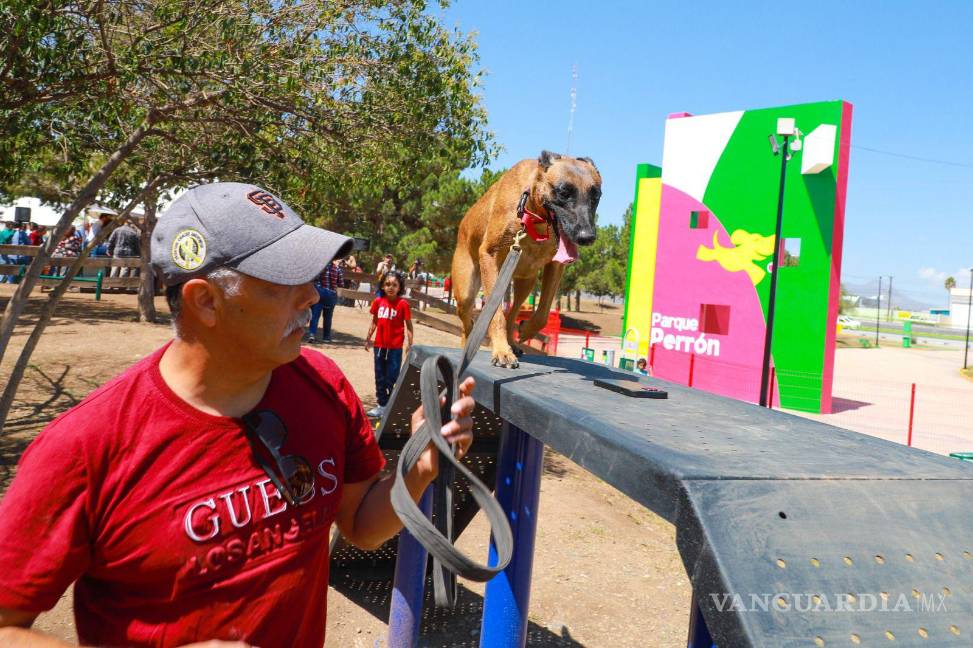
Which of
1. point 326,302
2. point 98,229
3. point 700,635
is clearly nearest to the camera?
point 700,635

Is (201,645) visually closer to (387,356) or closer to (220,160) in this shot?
(220,160)

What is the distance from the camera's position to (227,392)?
1533mm

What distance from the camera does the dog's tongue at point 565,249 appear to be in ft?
11.3

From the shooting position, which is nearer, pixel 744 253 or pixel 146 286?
pixel 146 286

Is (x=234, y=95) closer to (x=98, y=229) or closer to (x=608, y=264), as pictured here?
(x=98, y=229)

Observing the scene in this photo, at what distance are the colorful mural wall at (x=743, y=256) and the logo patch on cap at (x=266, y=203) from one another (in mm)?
13086

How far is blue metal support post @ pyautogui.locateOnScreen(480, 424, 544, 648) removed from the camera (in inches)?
129

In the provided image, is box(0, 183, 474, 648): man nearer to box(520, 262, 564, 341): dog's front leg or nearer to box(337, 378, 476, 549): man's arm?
box(337, 378, 476, 549): man's arm

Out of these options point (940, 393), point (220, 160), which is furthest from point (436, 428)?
point (940, 393)

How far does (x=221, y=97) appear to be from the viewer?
19.7 ft

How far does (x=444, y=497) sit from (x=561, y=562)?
13.2 feet

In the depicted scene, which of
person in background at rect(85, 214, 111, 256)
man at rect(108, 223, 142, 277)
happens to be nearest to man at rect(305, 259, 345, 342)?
person in background at rect(85, 214, 111, 256)

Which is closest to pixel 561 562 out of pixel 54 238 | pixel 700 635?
pixel 700 635

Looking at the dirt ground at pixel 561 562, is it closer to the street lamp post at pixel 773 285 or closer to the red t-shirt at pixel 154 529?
the red t-shirt at pixel 154 529
